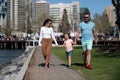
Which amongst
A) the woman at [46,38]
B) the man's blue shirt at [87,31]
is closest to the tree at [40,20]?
the woman at [46,38]

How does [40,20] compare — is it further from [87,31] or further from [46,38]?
[87,31]

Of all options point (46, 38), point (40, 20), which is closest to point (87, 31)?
point (46, 38)

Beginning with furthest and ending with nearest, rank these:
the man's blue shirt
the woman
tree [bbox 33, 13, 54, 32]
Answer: tree [bbox 33, 13, 54, 32]
the woman
the man's blue shirt

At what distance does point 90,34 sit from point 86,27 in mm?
348

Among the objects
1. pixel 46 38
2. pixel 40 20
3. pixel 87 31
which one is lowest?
pixel 40 20

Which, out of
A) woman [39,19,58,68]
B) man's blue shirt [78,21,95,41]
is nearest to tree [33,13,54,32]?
woman [39,19,58,68]

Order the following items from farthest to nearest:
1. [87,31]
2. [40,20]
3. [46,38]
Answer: [40,20] → [46,38] → [87,31]

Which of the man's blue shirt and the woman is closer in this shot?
the man's blue shirt

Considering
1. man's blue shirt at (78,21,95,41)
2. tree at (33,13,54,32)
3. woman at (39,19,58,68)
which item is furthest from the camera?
tree at (33,13,54,32)

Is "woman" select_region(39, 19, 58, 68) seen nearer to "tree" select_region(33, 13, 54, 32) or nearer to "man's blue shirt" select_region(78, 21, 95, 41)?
"man's blue shirt" select_region(78, 21, 95, 41)

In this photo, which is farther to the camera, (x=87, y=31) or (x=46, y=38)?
(x=46, y=38)

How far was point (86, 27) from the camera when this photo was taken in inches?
711

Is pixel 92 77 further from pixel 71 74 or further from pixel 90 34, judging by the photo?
pixel 90 34

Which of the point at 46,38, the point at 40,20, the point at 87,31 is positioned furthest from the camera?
the point at 40,20
